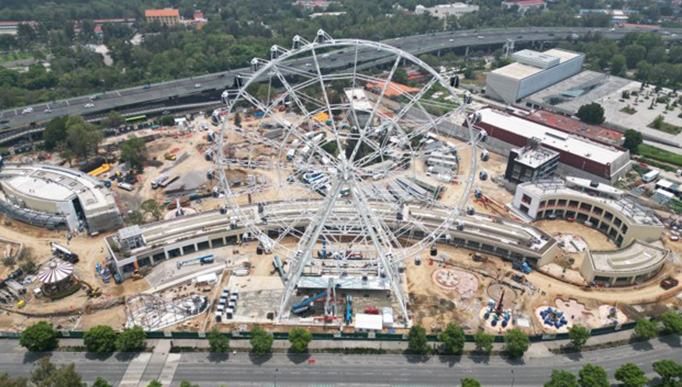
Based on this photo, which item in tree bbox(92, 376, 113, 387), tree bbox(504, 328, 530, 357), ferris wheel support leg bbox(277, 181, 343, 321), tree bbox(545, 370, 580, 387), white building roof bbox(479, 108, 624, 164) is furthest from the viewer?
white building roof bbox(479, 108, 624, 164)

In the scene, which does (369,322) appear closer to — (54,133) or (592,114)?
(54,133)

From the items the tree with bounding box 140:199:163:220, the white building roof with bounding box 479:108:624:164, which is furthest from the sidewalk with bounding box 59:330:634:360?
the white building roof with bounding box 479:108:624:164

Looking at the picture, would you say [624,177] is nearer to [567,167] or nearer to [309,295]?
[567,167]

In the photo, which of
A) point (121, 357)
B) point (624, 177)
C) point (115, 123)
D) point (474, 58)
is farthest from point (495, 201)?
point (474, 58)

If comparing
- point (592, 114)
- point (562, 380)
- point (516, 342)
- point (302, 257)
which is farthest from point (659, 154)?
point (302, 257)

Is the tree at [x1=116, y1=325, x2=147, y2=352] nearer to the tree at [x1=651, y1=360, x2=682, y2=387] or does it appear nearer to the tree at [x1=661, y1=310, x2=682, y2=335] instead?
the tree at [x1=651, y1=360, x2=682, y2=387]

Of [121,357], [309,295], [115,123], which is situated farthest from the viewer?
[115,123]
